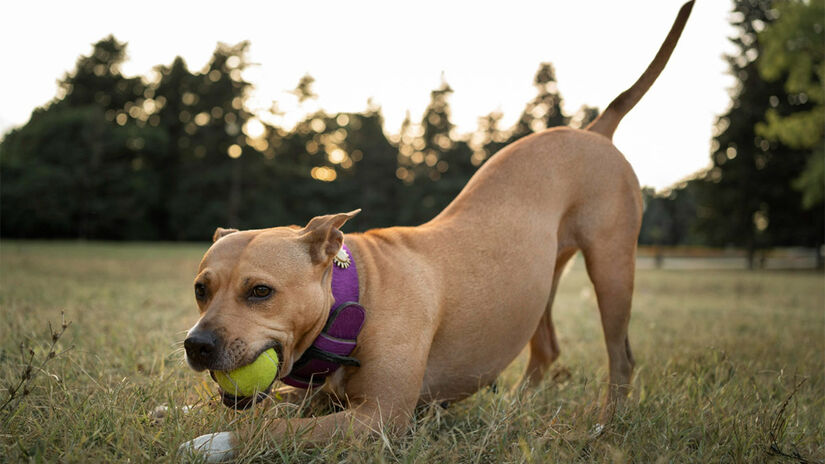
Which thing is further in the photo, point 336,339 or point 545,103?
point 545,103

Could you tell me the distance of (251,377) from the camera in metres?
2.47

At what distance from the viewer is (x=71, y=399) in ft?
8.20

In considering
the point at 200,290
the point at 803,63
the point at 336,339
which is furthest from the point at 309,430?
the point at 803,63

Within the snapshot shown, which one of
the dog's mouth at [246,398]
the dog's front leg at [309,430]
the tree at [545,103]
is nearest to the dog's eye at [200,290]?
the dog's mouth at [246,398]

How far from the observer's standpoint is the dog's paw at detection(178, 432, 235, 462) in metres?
2.13

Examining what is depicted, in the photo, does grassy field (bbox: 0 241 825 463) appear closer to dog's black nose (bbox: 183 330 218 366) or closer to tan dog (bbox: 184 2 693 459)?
tan dog (bbox: 184 2 693 459)

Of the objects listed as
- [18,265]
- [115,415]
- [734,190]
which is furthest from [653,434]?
[734,190]

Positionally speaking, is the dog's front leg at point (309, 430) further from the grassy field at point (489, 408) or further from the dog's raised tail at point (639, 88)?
the dog's raised tail at point (639, 88)

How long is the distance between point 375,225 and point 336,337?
41.7 meters

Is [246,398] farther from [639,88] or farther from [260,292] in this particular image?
[639,88]

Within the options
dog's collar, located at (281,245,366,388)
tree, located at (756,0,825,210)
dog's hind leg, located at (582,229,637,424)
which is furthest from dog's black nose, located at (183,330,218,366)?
tree, located at (756,0,825,210)

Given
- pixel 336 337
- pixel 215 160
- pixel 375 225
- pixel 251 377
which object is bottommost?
pixel 375 225

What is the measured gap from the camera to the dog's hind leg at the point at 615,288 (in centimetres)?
383

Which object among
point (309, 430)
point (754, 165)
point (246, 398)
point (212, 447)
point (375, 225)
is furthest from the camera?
point (375, 225)
